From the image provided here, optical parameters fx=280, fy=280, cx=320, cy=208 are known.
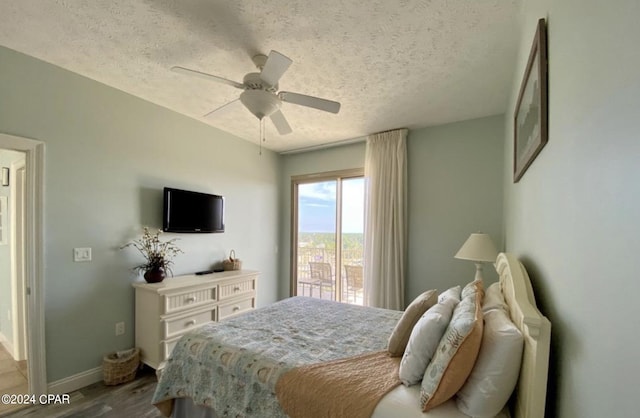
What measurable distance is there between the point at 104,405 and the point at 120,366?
336 millimetres

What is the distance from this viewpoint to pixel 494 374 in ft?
3.49

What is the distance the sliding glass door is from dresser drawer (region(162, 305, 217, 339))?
1.81 meters

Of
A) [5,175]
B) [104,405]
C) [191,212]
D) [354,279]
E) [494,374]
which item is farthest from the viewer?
[354,279]

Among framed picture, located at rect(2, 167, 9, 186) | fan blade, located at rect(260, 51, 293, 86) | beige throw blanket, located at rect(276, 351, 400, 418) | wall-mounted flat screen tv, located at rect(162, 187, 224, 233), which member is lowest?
beige throw blanket, located at rect(276, 351, 400, 418)

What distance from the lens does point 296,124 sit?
140 inches

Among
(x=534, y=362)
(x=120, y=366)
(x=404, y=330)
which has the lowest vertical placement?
(x=120, y=366)

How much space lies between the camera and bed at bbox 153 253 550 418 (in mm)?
1147

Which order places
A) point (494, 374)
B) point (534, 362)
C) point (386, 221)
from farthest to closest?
point (386, 221)
point (494, 374)
point (534, 362)

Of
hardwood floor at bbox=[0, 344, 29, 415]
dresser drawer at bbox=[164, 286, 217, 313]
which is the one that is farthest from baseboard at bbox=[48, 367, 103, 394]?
dresser drawer at bbox=[164, 286, 217, 313]

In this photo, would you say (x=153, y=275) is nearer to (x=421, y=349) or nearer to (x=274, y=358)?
(x=274, y=358)

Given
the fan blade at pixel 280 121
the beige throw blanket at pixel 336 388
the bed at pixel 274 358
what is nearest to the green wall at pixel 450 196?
the bed at pixel 274 358

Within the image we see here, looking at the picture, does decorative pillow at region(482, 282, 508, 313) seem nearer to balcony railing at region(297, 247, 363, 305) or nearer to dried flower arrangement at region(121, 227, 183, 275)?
balcony railing at region(297, 247, 363, 305)

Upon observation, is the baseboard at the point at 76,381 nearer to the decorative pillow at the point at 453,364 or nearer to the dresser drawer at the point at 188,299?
the dresser drawer at the point at 188,299

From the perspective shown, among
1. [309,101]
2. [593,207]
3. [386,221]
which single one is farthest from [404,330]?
[386,221]
